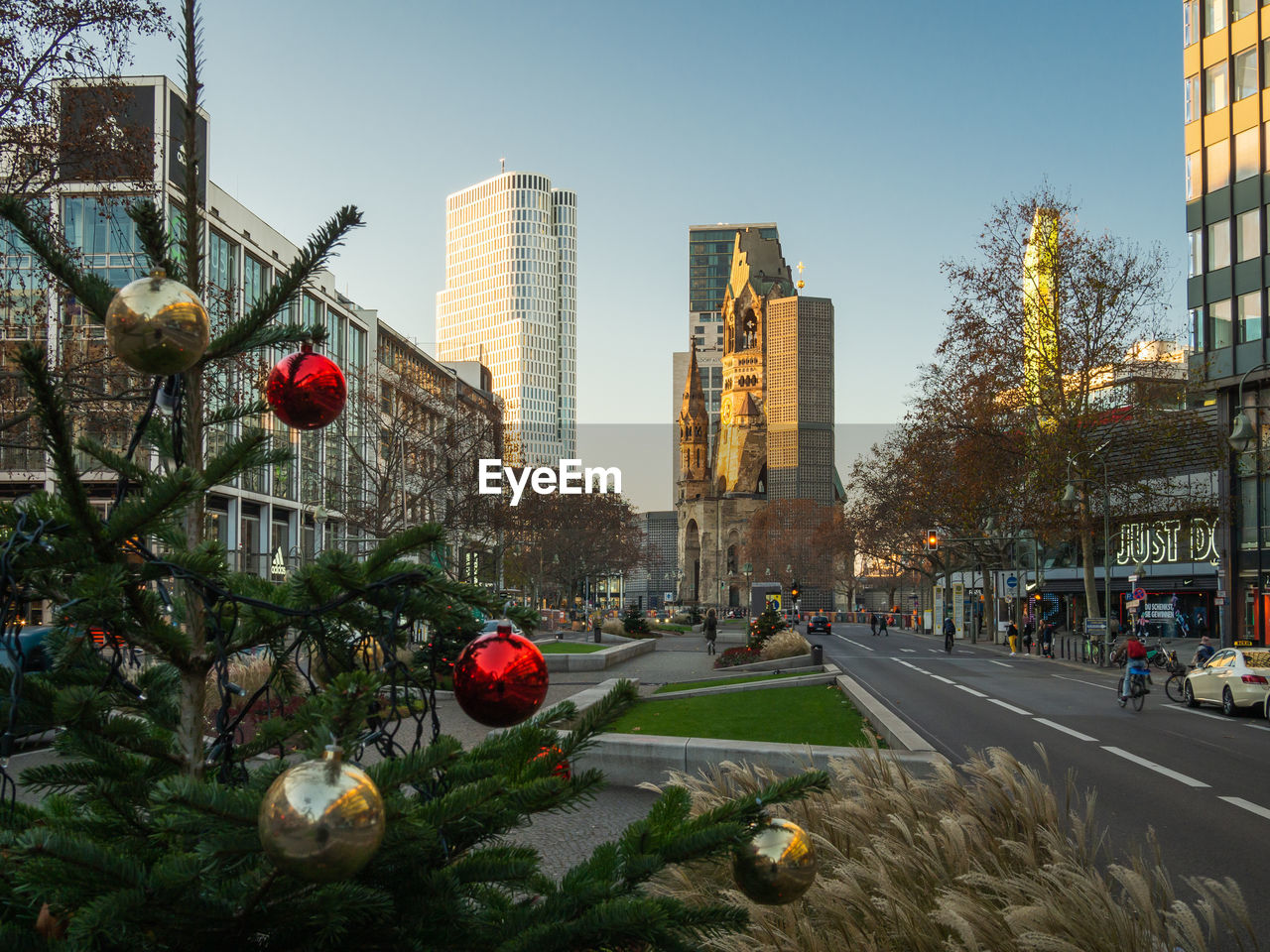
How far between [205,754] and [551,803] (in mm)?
987

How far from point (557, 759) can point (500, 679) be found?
14.3 inches

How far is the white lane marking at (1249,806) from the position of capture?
11.0m

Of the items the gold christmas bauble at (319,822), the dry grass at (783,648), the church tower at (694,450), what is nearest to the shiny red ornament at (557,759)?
the gold christmas bauble at (319,822)

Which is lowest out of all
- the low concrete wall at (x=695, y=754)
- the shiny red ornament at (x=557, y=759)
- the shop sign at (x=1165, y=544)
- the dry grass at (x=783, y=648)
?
the dry grass at (x=783, y=648)

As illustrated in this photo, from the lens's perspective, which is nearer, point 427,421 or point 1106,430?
point 1106,430

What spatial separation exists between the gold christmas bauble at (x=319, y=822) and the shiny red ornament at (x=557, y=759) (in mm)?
914

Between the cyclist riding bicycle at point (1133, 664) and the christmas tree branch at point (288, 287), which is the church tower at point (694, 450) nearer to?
the cyclist riding bicycle at point (1133, 664)

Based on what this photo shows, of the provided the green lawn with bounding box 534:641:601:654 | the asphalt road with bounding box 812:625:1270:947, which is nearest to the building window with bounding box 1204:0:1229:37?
the asphalt road with bounding box 812:625:1270:947

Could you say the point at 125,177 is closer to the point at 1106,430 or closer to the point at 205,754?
the point at 205,754

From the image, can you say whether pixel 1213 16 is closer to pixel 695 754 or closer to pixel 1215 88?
pixel 1215 88

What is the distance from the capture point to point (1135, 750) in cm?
1594

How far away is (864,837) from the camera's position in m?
5.40

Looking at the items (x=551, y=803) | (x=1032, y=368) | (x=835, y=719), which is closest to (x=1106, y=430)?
(x=1032, y=368)

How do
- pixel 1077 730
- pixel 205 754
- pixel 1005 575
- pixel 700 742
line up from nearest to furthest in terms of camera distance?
pixel 205 754, pixel 700 742, pixel 1077 730, pixel 1005 575
